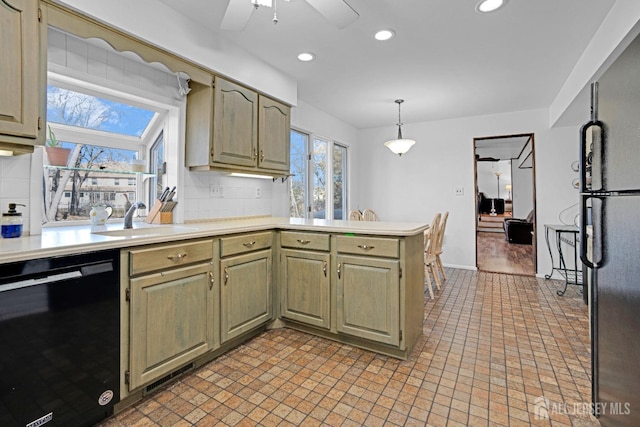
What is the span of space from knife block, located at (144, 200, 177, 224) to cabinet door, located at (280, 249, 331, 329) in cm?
98

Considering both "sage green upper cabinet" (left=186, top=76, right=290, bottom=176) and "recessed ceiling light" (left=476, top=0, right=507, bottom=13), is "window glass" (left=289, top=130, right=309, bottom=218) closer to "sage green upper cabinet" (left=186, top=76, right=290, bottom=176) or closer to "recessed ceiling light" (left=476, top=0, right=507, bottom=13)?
"sage green upper cabinet" (left=186, top=76, right=290, bottom=176)

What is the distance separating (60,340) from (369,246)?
5.67 ft

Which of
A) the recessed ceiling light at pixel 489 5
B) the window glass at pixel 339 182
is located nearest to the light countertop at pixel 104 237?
the recessed ceiling light at pixel 489 5

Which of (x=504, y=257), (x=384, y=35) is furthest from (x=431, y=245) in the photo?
(x=504, y=257)

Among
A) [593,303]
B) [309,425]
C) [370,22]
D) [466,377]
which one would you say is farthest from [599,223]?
[370,22]

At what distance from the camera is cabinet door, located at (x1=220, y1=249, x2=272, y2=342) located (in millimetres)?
2205

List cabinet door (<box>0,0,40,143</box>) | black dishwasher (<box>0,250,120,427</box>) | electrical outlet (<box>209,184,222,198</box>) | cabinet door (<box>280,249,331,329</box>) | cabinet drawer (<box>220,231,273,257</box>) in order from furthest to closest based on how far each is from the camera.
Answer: electrical outlet (<box>209,184,222,198</box>)
cabinet door (<box>280,249,331,329</box>)
cabinet drawer (<box>220,231,273,257</box>)
cabinet door (<box>0,0,40,143</box>)
black dishwasher (<box>0,250,120,427</box>)

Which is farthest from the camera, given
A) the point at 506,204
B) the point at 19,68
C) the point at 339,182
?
the point at 506,204

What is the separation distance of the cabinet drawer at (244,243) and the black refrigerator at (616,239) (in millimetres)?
1986

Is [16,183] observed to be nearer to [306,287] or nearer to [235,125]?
[235,125]

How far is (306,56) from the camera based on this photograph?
299cm

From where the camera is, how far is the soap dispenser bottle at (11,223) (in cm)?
162

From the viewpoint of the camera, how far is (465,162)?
5.11 metres

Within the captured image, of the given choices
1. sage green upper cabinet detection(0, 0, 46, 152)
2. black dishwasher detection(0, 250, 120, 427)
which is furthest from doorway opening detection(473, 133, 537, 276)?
sage green upper cabinet detection(0, 0, 46, 152)
